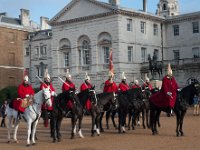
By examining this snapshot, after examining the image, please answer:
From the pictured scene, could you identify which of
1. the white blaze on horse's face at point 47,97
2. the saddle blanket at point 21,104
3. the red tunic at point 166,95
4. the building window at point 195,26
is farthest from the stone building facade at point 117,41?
the white blaze on horse's face at point 47,97

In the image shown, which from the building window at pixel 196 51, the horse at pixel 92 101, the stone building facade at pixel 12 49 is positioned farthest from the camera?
the stone building facade at pixel 12 49

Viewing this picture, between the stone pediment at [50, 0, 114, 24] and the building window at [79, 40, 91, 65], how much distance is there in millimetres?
4013

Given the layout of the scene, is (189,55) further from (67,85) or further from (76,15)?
(67,85)

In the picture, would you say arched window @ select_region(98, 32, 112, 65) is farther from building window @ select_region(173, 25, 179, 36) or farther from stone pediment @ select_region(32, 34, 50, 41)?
stone pediment @ select_region(32, 34, 50, 41)

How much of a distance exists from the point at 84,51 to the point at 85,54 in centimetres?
44

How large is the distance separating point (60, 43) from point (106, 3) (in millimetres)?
9542

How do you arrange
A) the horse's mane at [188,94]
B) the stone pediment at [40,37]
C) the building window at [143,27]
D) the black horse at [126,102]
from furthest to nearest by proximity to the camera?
the stone pediment at [40,37] → the building window at [143,27] → the black horse at [126,102] → the horse's mane at [188,94]

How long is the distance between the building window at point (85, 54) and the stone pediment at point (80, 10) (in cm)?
401

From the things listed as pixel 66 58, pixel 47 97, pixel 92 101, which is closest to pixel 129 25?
pixel 66 58

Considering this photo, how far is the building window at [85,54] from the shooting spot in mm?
56656

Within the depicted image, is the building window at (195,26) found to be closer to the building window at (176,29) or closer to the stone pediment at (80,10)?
the building window at (176,29)

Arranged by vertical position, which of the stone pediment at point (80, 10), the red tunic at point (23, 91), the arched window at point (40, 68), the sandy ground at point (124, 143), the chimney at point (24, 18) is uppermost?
the chimney at point (24, 18)

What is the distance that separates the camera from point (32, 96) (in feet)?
52.9

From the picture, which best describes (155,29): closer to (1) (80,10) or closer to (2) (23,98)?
(1) (80,10)
